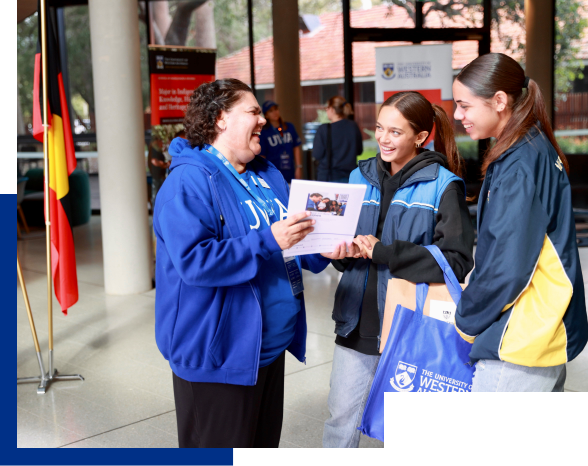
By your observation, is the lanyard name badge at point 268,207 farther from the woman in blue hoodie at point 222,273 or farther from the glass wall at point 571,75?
the glass wall at point 571,75

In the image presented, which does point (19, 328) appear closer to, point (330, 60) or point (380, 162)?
point (380, 162)

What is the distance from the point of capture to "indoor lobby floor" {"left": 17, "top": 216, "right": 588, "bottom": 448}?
2.97m

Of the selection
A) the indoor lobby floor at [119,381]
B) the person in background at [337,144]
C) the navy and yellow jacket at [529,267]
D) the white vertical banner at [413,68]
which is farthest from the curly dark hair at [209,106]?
the white vertical banner at [413,68]

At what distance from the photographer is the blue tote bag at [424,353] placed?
1782 mm

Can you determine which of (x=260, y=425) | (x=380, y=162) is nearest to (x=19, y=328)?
(x=260, y=425)

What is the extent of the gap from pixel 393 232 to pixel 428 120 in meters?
0.41

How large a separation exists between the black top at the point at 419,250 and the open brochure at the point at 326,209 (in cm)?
15

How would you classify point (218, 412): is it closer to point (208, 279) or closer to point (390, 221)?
point (208, 279)

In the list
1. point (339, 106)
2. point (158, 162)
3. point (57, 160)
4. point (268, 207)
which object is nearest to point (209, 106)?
point (268, 207)

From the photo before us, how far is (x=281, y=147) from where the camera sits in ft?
23.7

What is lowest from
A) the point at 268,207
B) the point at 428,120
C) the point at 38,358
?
the point at 38,358

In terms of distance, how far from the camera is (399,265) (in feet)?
6.12

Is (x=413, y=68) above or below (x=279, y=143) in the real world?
above

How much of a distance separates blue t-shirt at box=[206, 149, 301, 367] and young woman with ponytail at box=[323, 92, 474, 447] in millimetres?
263
